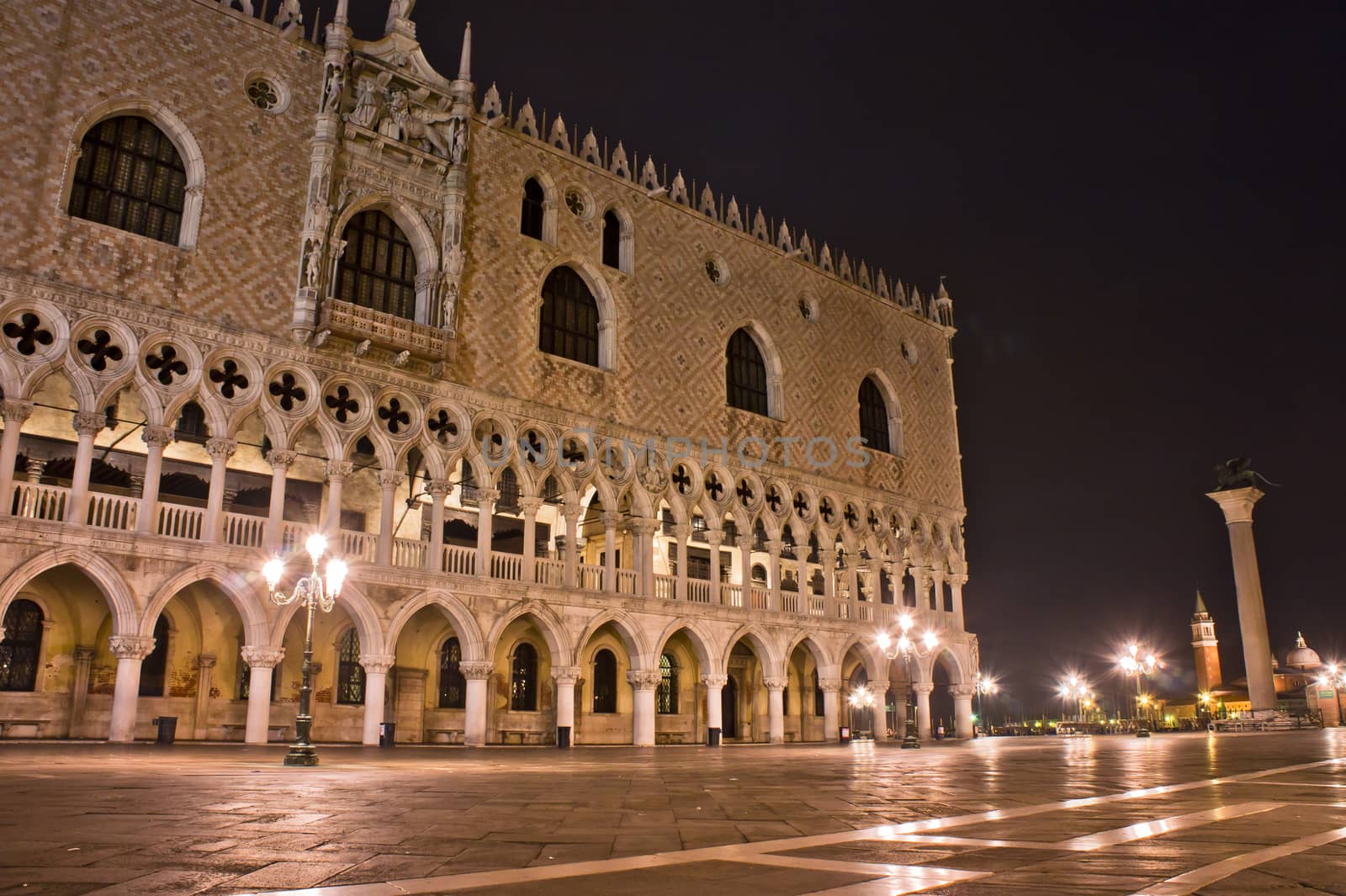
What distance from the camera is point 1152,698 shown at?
66.2 m

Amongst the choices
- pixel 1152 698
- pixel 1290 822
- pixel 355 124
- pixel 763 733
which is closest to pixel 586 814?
pixel 1290 822

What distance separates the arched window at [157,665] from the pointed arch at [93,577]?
10.5 ft

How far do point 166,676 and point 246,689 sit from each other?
1.55 metres

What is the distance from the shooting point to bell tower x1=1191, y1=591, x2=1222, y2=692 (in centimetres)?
6606

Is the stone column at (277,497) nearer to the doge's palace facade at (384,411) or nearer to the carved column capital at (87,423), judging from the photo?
the doge's palace facade at (384,411)

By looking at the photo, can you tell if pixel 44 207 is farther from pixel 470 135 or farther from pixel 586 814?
pixel 586 814

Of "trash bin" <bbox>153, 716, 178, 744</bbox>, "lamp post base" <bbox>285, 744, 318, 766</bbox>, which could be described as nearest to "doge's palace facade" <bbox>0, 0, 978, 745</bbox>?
"trash bin" <bbox>153, 716, 178, 744</bbox>

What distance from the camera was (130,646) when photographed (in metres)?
17.0

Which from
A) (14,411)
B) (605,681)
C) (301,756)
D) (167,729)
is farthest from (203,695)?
(605,681)

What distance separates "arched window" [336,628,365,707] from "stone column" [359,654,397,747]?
102 inches

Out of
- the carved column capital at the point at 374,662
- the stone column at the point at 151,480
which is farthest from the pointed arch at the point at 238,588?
the carved column capital at the point at 374,662

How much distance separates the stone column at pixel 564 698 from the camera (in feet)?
72.6

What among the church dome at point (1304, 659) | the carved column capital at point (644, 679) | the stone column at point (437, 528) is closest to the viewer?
the stone column at point (437, 528)

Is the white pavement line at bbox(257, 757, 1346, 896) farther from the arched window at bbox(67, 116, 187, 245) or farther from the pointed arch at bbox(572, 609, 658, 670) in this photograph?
the arched window at bbox(67, 116, 187, 245)
